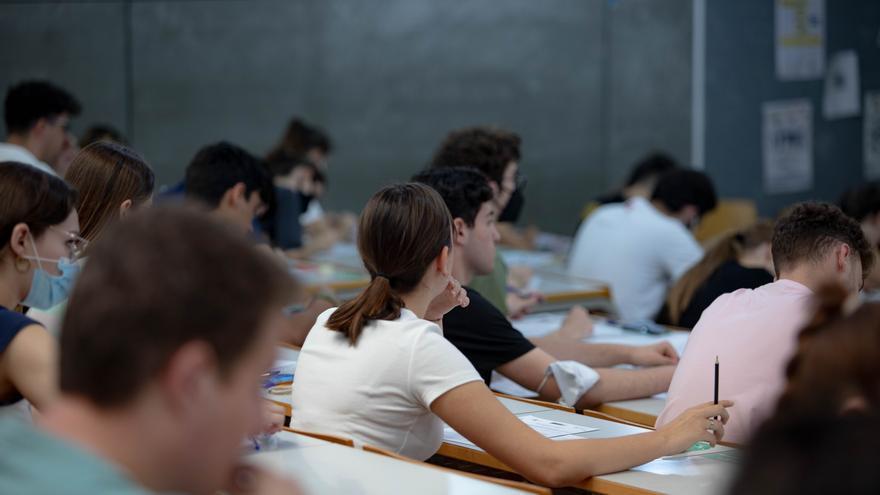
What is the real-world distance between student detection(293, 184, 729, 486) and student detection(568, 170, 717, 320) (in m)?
3.26

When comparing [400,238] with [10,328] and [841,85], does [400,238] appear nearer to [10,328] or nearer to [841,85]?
[10,328]

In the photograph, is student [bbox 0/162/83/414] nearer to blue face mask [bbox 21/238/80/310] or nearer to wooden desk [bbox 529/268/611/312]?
blue face mask [bbox 21/238/80/310]

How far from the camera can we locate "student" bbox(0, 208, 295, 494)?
44.3 inches

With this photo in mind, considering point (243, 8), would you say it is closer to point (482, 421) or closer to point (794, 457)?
point (482, 421)

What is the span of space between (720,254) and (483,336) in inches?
67.2

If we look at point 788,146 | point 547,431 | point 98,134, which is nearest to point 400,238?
point 547,431

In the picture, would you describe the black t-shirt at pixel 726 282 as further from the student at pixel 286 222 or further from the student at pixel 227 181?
the student at pixel 286 222

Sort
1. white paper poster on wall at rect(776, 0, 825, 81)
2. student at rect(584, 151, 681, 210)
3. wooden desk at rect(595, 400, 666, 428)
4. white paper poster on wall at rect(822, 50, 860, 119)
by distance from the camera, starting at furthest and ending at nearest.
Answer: white paper poster on wall at rect(822, 50, 860, 119) → white paper poster on wall at rect(776, 0, 825, 81) → student at rect(584, 151, 681, 210) → wooden desk at rect(595, 400, 666, 428)

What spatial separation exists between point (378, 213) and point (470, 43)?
6.30 meters

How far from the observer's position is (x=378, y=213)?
2492 mm

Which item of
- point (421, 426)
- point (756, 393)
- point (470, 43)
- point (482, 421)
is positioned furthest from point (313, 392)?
point (470, 43)

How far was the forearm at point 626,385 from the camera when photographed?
3.23m

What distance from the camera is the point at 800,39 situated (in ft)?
27.5

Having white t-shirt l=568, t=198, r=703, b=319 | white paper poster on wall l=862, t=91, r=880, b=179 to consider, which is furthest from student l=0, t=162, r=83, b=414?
white paper poster on wall l=862, t=91, r=880, b=179
